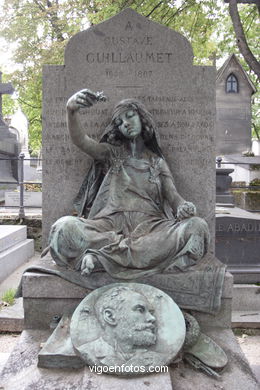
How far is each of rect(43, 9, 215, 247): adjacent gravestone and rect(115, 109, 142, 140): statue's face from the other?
1.89ft

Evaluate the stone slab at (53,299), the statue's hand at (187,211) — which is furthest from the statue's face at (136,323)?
the statue's hand at (187,211)

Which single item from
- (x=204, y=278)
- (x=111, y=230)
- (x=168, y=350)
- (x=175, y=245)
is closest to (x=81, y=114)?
(x=111, y=230)

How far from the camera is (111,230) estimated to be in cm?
322

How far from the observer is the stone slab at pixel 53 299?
2850 mm

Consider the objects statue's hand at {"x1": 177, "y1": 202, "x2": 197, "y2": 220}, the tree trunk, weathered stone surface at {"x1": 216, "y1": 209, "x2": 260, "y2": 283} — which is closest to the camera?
statue's hand at {"x1": 177, "y1": 202, "x2": 197, "y2": 220}

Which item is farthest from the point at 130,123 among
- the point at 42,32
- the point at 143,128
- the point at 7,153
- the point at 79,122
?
the point at 42,32

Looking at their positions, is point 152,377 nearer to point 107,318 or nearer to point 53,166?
point 107,318

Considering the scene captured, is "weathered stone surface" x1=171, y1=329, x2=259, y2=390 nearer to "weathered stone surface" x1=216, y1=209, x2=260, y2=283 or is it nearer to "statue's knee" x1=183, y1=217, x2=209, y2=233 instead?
"statue's knee" x1=183, y1=217, x2=209, y2=233

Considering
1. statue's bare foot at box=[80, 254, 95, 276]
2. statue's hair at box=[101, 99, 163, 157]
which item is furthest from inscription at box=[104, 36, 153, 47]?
statue's bare foot at box=[80, 254, 95, 276]

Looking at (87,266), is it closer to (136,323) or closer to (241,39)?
(136,323)

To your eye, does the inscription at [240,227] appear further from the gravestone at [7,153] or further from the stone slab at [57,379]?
the gravestone at [7,153]

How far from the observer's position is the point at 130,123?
3.50m

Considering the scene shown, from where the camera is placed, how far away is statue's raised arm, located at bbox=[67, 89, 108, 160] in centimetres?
319

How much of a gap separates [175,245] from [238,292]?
7.02 feet
